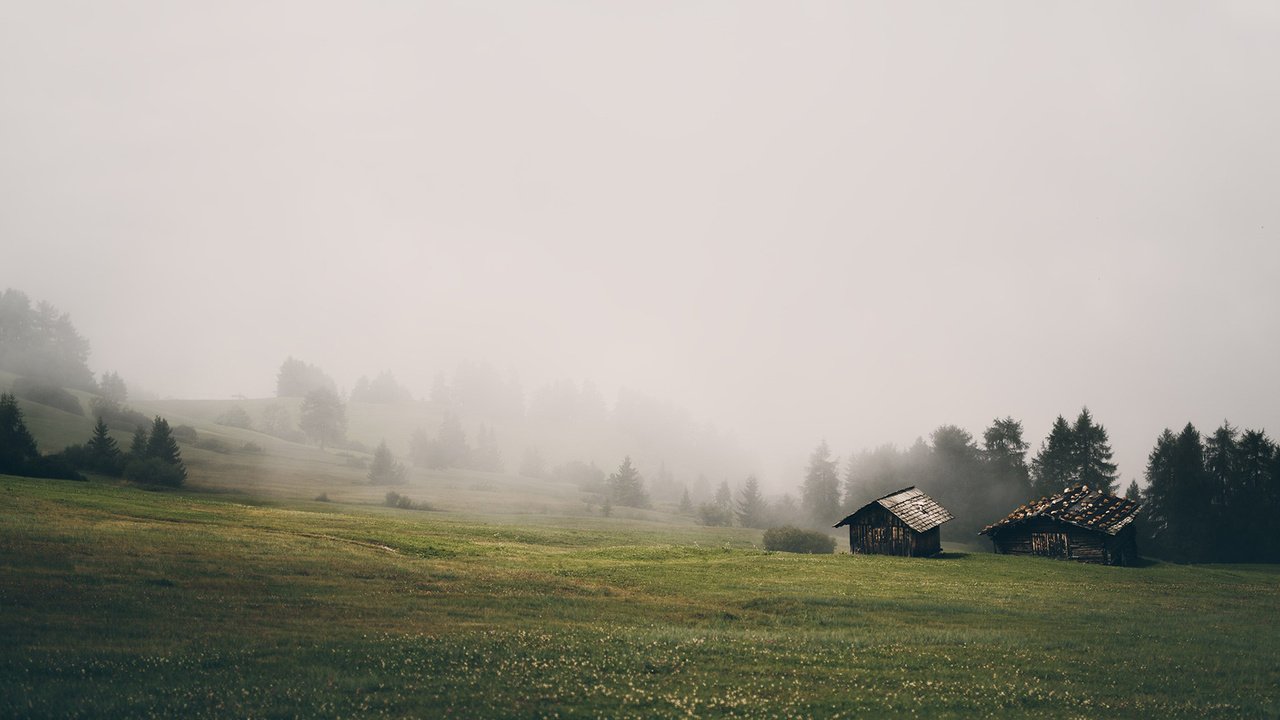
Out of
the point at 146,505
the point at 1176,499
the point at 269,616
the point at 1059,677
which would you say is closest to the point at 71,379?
the point at 146,505

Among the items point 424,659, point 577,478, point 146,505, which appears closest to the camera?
point 424,659

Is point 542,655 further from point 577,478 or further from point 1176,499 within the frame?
point 577,478

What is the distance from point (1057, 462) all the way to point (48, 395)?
17583 centimetres

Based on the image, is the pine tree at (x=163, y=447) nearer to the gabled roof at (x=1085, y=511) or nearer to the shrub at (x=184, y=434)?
the shrub at (x=184, y=434)

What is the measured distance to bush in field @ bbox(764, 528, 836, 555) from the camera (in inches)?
3285

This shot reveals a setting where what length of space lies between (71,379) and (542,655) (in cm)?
18337

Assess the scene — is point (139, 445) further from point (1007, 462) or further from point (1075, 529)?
point (1007, 462)

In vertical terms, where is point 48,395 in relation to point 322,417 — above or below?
above

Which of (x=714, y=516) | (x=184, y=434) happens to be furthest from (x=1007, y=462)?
(x=184, y=434)

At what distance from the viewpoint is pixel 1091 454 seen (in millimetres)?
122188

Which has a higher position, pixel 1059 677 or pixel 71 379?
pixel 71 379

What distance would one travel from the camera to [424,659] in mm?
22594

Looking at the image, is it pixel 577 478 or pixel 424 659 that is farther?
pixel 577 478

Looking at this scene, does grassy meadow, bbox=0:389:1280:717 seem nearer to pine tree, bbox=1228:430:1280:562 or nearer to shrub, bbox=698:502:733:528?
pine tree, bbox=1228:430:1280:562
